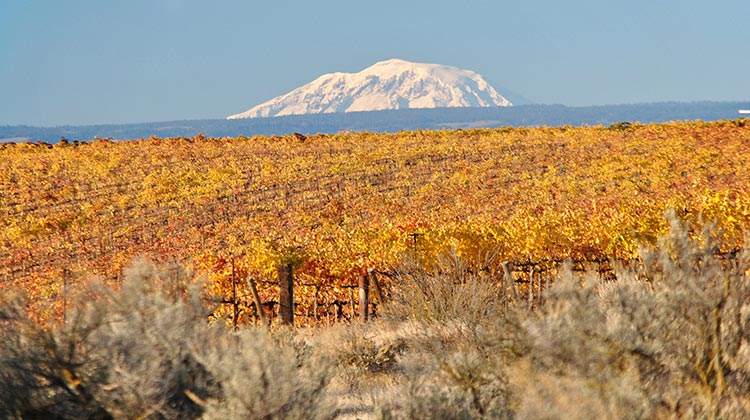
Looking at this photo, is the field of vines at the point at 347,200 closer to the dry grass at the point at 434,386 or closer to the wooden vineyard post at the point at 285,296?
the wooden vineyard post at the point at 285,296

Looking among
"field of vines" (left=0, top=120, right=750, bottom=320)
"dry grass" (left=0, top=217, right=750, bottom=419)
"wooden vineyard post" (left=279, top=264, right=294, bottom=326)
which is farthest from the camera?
"field of vines" (left=0, top=120, right=750, bottom=320)

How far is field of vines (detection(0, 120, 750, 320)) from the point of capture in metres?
16.7

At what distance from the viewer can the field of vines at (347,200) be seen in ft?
54.6

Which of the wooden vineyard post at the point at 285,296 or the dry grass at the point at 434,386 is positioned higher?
the dry grass at the point at 434,386

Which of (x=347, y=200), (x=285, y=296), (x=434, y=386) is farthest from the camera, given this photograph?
(x=347, y=200)

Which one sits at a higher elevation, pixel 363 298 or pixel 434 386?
pixel 434 386

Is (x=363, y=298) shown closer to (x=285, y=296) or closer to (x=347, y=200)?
(x=285, y=296)

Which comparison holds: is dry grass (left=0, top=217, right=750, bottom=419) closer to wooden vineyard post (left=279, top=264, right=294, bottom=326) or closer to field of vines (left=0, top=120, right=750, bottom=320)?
wooden vineyard post (left=279, top=264, right=294, bottom=326)

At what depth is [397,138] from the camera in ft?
167

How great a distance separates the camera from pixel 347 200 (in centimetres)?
3234

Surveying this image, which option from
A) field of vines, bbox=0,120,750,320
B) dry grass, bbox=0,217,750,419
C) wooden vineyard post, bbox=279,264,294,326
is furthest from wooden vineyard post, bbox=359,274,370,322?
dry grass, bbox=0,217,750,419

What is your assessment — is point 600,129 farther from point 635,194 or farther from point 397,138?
point 635,194

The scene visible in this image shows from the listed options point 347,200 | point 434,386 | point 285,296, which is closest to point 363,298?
point 285,296

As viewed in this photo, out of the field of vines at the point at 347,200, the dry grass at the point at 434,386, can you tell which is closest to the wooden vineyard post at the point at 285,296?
the field of vines at the point at 347,200
